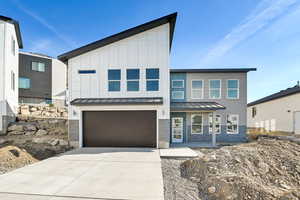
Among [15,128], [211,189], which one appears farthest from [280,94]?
[15,128]

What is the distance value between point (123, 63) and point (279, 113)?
19.0m

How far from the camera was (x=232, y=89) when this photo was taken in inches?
449

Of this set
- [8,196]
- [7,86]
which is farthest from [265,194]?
[7,86]

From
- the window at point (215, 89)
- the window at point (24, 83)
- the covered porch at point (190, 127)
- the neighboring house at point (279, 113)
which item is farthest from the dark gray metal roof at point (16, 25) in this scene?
the neighboring house at point (279, 113)

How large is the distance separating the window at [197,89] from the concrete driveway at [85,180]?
699 cm

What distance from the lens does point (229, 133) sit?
11281 millimetres

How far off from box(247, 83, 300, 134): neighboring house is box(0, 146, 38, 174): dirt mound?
21.5 metres

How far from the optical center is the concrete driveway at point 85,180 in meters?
3.58

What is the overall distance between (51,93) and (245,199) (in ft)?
78.7

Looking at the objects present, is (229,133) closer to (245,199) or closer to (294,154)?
(294,154)

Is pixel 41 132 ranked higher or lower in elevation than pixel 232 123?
lower

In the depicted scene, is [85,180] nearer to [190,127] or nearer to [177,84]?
[190,127]

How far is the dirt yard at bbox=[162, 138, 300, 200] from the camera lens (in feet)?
11.5

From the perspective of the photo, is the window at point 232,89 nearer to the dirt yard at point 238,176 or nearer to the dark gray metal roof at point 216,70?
the dark gray metal roof at point 216,70
